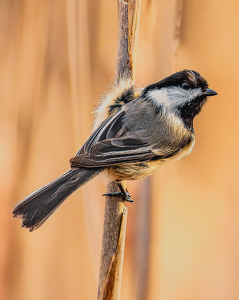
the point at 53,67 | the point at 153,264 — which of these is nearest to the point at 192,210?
the point at 153,264

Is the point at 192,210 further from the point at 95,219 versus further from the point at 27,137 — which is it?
the point at 27,137

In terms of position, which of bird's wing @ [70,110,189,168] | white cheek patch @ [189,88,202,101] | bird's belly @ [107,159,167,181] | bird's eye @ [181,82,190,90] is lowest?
bird's belly @ [107,159,167,181]

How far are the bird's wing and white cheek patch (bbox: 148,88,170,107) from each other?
0.20 ft

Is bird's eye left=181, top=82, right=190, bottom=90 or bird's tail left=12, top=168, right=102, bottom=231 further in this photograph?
bird's eye left=181, top=82, right=190, bottom=90

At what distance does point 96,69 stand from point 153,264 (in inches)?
20.3

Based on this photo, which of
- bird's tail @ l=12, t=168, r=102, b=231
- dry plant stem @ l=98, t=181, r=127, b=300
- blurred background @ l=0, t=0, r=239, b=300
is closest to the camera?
bird's tail @ l=12, t=168, r=102, b=231

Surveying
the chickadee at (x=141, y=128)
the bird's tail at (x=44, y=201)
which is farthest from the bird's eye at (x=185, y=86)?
the bird's tail at (x=44, y=201)

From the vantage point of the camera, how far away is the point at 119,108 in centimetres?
54

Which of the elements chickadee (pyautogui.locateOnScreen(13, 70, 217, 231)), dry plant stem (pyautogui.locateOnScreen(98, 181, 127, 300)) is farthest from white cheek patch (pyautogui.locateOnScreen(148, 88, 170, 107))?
dry plant stem (pyautogui.locateOnScreen(98, 181, 127, 300))

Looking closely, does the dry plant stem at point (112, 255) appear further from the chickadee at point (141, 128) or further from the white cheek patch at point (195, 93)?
the white cheek patch at point (195, 93)

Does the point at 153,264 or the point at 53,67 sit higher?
the point at 53,67

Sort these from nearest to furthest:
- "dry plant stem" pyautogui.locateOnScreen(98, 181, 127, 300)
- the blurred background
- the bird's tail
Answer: the bird's tail
"dry plant stem" pyautogui.locateOnScreen(98, 181, 127, 300)
the blurred background

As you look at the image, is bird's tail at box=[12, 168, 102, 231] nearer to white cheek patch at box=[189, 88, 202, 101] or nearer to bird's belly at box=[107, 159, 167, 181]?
bird's belly at box=[107, 159, 167, 181]

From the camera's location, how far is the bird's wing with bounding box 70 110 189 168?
1.54 ft
